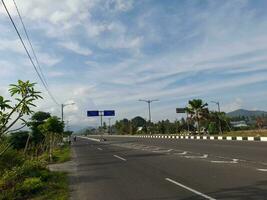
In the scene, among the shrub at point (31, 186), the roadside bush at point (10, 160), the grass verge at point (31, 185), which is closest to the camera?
the grass verge at point (31, 185)

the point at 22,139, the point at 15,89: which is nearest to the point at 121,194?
the point at 15,89

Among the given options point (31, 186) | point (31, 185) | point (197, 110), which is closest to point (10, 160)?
point (31, 185)

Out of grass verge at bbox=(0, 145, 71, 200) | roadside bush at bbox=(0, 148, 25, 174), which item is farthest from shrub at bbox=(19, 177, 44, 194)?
roadside bush at bbox=(0, 148, 25, 174)

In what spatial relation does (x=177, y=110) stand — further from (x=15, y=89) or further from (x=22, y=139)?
(x=15, y=89)

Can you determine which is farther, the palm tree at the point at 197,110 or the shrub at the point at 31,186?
the palm tree at the point at 197,110

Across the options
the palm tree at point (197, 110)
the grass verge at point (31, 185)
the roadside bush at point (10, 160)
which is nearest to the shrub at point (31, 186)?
the grass verge at point (31, 185)

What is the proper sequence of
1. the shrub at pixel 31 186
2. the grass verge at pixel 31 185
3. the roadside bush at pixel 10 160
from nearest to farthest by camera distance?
the grass verge at pixel 31 185 < the shrub at pixel 31 186 < the roadside bush at pixel 10 160

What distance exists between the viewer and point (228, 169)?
14406 mm

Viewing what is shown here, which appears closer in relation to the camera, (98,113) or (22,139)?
(22,139)

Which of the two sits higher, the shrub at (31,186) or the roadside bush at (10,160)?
the roadside bush at (10,160)

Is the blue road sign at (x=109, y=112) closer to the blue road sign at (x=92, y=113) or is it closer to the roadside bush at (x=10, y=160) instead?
the blue road sign at (x=92, y=113)

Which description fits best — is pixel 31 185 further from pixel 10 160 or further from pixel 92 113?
pixel 92 113

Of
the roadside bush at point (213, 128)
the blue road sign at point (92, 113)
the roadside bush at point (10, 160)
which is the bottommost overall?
the roadside bush at point (10, 160)

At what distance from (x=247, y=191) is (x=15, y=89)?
5624 millimetres
